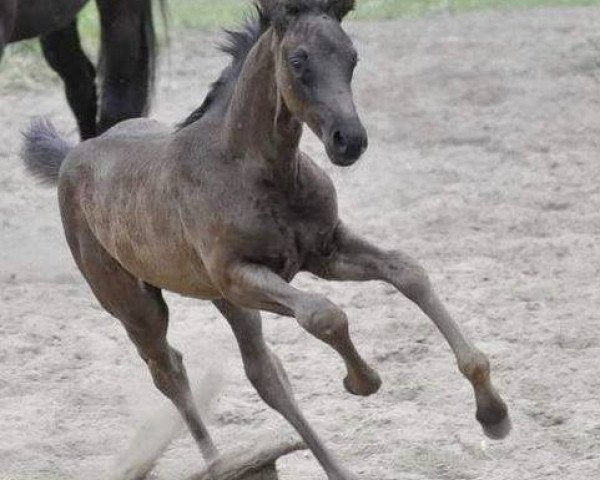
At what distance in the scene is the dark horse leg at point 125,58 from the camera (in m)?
7.31

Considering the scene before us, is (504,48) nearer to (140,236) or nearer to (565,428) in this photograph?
(565,428)

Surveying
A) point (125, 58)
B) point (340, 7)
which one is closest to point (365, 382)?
point (340, 7)

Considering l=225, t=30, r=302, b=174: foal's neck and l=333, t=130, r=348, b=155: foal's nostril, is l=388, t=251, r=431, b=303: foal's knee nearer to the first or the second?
l=225, t=30, r=302, b=174: foal's neck

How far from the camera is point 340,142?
11.8ft

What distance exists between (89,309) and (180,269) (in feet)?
7.72

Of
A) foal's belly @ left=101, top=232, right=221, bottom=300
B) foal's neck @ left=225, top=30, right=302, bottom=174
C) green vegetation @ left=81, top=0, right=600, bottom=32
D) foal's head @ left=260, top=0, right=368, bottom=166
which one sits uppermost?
foal's head @ left=260, top=0, right=368, bottom=166

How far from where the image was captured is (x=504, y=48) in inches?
412

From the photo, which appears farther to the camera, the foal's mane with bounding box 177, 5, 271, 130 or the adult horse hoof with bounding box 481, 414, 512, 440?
the foal's mane with bounding box 177, 5, 271, 130

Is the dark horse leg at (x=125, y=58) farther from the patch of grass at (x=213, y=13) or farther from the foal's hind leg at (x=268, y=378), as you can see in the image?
the patch of grass at (x=213, y=13)

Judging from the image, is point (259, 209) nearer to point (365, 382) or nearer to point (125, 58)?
point (365, 382)

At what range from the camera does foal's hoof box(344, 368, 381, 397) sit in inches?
160

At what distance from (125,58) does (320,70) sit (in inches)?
148

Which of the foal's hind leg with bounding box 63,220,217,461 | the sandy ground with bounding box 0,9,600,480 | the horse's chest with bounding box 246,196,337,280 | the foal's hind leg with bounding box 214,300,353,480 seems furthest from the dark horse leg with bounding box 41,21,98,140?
the horse's chest with bounding box 246,196,337,280

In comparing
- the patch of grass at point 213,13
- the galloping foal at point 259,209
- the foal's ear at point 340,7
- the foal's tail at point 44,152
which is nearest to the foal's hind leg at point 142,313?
the galloping foal at point 259,209
